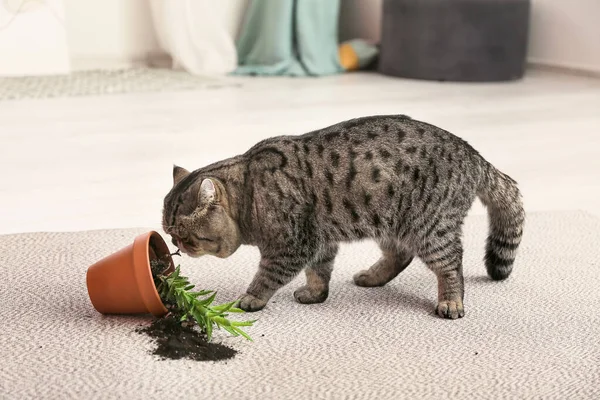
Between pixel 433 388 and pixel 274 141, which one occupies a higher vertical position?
pixel 274 141

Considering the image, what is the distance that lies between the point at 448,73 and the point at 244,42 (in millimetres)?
1284

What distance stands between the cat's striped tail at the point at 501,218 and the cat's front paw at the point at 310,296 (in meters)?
0.37

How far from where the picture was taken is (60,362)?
137cm

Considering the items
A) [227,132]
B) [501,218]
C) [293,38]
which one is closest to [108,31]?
[293,38]

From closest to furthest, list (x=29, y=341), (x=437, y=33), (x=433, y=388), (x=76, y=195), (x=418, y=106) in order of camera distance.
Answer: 1. (x=433, y=388)
2. (x=29, y=341)
3. (x=76, y=195)
4. (x=418, y=106)
5. (x=437, y=33)

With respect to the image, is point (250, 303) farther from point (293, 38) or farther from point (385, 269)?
point (293, 38)

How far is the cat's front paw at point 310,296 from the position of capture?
1.69 meters

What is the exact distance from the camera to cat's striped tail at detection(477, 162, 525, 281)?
1.71 meters

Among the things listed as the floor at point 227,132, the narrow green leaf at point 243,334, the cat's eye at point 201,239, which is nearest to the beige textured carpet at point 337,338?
the narrow green leaf at point 243,334

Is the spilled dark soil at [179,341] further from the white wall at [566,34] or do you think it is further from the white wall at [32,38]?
the white wall at [566,34]

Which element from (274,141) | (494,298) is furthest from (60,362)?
(494,298)

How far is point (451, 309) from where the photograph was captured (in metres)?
1.60

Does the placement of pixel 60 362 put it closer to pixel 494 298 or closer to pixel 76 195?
pixel 494 298

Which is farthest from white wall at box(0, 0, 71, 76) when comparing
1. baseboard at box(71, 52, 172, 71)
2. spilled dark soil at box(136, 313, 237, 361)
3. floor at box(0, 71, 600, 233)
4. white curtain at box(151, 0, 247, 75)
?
spilled dark soil at box(136, 313, 237, 361)
